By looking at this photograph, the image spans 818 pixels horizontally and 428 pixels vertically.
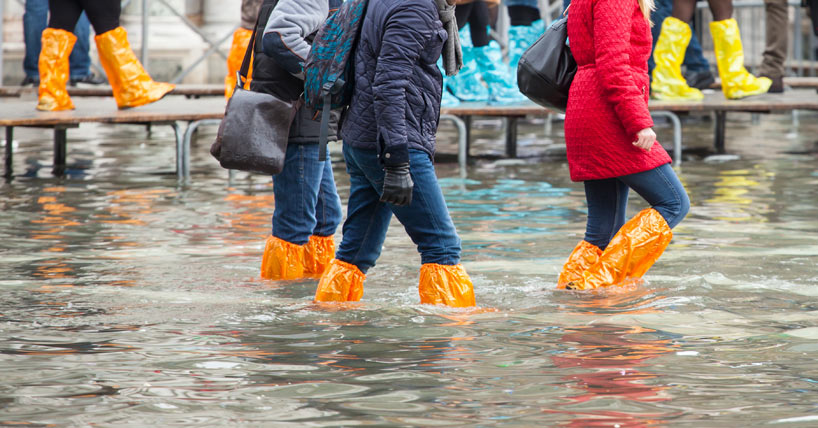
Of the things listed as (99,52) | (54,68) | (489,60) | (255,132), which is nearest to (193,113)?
(99,52)

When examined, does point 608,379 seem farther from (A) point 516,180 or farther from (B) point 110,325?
(A) point 516,180

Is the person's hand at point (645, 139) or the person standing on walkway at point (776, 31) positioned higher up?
the person standing on walkway at point (776, 31)

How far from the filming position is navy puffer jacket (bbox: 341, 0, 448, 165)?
190 inches

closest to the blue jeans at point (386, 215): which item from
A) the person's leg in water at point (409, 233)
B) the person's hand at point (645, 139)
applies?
the person's leg in water at point (409, 233)

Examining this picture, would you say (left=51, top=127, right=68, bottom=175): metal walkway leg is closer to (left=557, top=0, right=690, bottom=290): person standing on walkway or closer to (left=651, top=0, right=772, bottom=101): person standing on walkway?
(left=651, top=0, right=772, bottom=101): person standing on walkway

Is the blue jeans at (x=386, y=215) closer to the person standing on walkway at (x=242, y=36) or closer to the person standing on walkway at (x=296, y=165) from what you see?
the person standing on walkway at (x=296, y=165)

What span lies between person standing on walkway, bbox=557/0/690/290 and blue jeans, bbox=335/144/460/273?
0.84 metres

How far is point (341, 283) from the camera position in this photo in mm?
5449

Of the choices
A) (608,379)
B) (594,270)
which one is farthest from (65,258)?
(608,379)

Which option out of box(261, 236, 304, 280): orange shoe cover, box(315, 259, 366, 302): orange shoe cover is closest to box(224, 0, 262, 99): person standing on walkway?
box(261, 236, 304, 280): orange shoe cover

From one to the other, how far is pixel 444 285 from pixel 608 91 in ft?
3.63

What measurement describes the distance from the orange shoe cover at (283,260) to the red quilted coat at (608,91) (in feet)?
4.57

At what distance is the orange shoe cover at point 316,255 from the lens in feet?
21.0

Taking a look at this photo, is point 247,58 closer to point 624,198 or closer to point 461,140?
point 624,198
